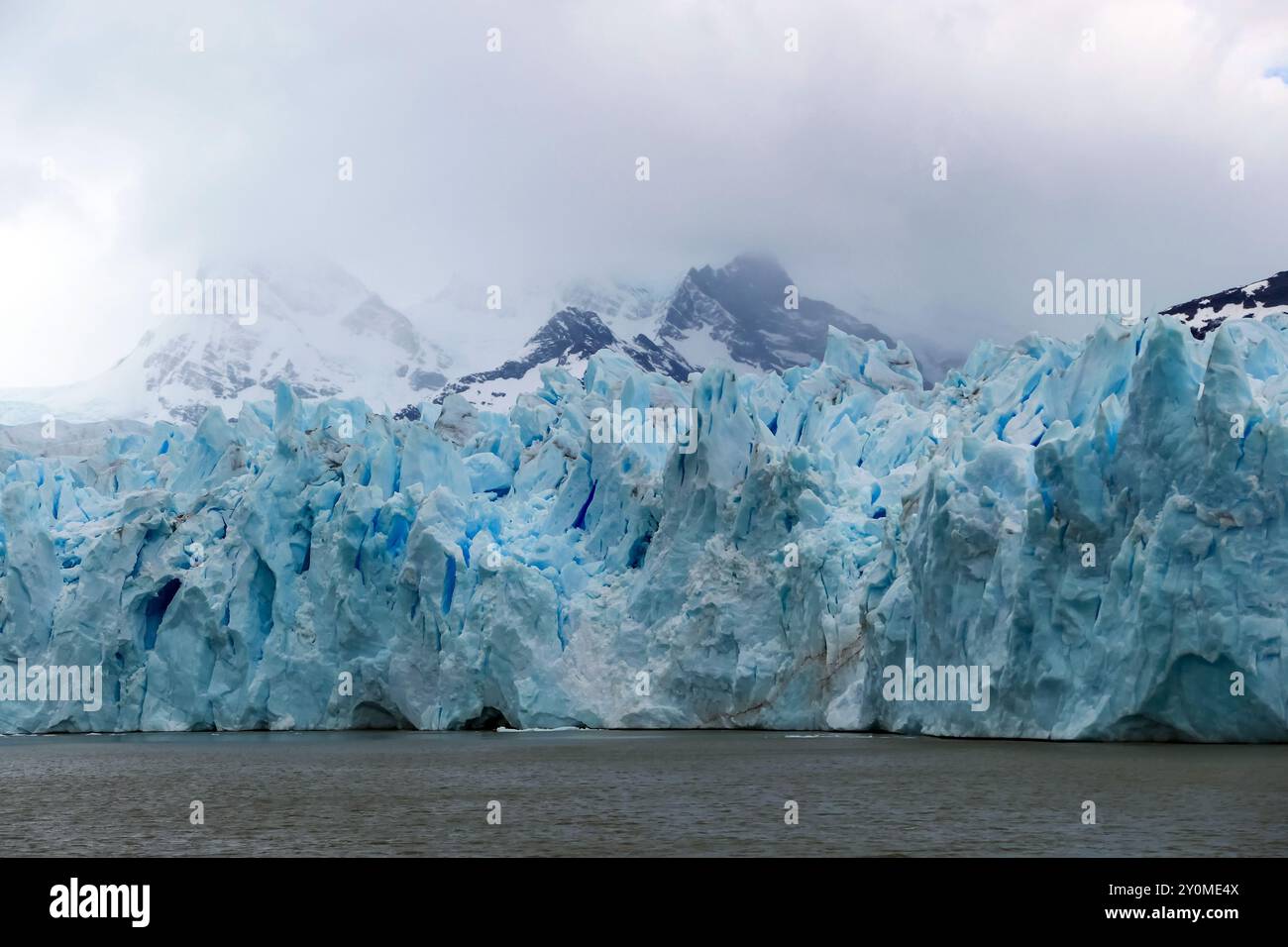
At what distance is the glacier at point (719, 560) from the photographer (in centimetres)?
2436

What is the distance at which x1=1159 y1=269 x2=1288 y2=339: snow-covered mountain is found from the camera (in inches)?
2277

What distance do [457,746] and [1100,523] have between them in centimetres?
1366

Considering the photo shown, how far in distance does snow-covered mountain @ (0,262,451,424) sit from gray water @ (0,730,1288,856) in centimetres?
7058

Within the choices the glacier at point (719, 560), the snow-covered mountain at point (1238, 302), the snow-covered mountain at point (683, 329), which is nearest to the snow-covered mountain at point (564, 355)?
the snow-covered mountain at point (683, 329)

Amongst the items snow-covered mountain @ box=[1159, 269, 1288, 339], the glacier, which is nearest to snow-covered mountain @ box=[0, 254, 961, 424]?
snow-covered mountain @ box=[1159, 269, 1288, 339]

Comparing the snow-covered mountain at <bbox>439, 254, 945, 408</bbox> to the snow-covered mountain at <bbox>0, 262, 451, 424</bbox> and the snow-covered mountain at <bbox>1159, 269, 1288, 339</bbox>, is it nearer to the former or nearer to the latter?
the snow-covered mountain at <bbox>0, 262, 451, 424</bbox>

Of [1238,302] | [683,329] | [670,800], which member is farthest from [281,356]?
[670,800]

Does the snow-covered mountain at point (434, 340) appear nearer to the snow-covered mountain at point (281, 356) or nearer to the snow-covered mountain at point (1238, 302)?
the snow-covered mountain at point (281, 356)

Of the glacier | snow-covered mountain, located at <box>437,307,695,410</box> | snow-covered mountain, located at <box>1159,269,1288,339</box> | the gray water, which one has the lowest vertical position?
the gray water

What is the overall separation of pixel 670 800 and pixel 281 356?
96.1m

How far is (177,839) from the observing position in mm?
17438
